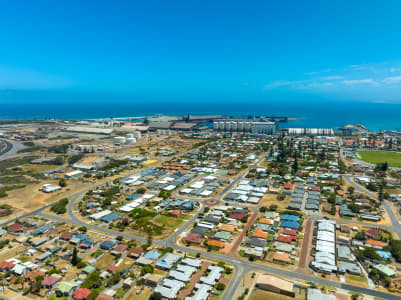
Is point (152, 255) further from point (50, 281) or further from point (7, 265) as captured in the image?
point (7, 265)

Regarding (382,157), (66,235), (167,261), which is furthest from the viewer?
(382,157)

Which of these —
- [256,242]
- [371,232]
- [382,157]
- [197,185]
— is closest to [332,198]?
[371,232]

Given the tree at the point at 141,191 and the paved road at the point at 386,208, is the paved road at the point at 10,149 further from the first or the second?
the paved road at the point at 386,208

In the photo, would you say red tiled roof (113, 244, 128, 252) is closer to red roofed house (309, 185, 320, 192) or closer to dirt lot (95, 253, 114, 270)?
dirt lot (95, 253, 114, 270)

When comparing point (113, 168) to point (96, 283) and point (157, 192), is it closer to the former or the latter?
point (157, 192)

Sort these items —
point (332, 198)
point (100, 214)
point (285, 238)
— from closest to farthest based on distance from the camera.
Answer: point (285, 238)
point (100, 214)
point (332, 198)

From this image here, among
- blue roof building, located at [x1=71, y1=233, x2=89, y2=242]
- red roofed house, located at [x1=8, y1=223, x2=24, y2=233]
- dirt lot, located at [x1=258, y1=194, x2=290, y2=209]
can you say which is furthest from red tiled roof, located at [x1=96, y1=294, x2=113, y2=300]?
dirt lot, located at [x1=258, y1=194, x2=290, y2=209]

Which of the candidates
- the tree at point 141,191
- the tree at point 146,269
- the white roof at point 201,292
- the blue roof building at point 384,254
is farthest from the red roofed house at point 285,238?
the tree at point 141,191
